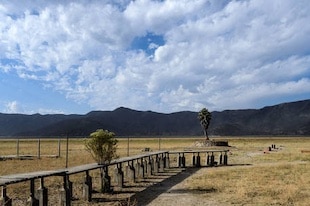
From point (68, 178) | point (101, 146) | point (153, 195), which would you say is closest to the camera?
point (68, 178)

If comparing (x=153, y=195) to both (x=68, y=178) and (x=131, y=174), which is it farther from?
(x=131, y=174)

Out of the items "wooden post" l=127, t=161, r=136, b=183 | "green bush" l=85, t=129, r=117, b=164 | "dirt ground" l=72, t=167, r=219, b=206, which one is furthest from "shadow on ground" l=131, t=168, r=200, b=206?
"green bush" l=85, t=129, r=117, b=164

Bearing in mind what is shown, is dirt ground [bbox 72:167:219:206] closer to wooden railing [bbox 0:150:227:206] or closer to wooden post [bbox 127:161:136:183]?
wooden post [bbox 127:161:136:183]

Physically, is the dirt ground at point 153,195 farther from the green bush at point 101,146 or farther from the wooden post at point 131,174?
the green bush at point 101,146

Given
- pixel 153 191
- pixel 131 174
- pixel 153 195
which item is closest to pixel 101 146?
pixel 153 191

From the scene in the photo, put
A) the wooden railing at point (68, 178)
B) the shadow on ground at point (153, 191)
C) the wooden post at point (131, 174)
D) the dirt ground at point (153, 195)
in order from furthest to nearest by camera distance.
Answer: the wooden post at point (131, 174) → the shadow on ground at point (153, 191) → the dirt ground at point (153, 195) → the wooden railing at point (68, 178)

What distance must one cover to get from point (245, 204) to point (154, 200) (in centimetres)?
283

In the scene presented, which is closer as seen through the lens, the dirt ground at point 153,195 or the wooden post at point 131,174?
the dirt ground at point 153,195

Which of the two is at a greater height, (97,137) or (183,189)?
(97,137)

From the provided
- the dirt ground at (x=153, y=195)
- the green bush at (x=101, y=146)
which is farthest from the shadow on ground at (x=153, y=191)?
the green bush at (x=101, y=146)

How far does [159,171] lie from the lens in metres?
26.1

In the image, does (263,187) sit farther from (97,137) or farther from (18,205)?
(18,205)

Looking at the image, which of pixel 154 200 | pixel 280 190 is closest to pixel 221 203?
pixel 154 200

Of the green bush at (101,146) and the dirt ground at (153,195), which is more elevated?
the green bush at (101,146)
